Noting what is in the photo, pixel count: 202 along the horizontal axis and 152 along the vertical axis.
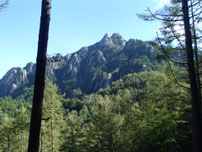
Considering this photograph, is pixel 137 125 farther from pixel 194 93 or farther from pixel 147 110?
pixel 194 93

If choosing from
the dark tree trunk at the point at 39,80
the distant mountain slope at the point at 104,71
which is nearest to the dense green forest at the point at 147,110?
the dark tree trunk at the point at 39,80

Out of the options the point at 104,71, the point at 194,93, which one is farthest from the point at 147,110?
the point at 104,71

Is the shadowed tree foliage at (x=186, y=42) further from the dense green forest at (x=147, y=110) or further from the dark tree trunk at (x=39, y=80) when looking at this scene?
the dark tree trunk at (x=39, y=80)

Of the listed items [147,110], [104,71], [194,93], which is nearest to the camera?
[194,93]

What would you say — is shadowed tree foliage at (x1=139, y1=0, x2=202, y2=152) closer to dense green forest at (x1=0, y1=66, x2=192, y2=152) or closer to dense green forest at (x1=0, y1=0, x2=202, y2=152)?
dense green forest at (x1=0, y1=0, x2=202, y2=152)

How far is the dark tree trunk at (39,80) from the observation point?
11.4ft

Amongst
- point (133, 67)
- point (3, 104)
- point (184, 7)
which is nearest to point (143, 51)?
point (133, 67)

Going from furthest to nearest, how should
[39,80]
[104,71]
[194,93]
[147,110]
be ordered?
[104,71], [147,110], [194,93], [39,80]

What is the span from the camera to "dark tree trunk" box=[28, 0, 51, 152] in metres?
3.47

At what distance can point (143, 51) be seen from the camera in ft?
527

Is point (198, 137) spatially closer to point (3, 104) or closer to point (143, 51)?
point (3, 104)

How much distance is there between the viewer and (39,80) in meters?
3.76

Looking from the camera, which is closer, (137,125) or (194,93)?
(194,93)

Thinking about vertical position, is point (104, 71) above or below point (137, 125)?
above
